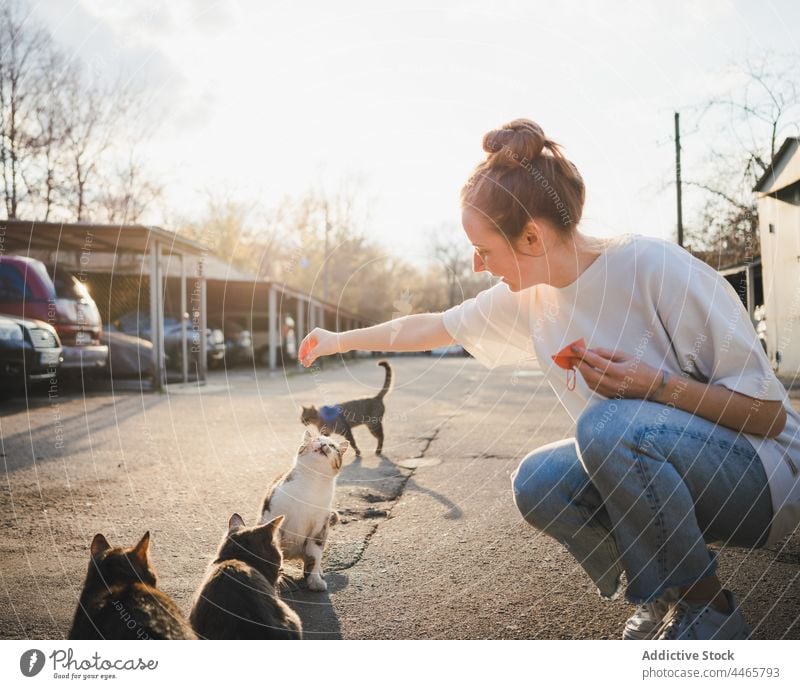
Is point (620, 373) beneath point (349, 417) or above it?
above

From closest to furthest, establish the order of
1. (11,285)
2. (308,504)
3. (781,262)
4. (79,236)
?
(308,504) → (781,262) → (11,285) → (79,236)

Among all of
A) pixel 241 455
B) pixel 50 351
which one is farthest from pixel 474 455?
pixel 50 351

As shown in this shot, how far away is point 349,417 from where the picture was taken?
239 inches

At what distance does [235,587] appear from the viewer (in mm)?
2074

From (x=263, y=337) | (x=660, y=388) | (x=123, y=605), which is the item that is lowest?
(x=263, y=337)

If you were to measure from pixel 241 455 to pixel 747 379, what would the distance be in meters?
4.70

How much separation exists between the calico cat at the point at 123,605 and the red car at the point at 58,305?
6.69 m

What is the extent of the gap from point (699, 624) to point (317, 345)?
5.38ft

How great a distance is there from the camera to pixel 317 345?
2707 millimetres

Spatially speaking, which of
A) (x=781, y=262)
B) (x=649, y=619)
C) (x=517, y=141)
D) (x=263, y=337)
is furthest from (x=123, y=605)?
(x=263, y=337)

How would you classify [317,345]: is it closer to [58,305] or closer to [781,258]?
[781,258]

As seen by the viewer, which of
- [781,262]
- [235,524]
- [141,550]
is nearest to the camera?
[141,550]

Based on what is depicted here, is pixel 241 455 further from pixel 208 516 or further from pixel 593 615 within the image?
pixel 593 615

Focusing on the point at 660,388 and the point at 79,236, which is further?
the point at 79,236
